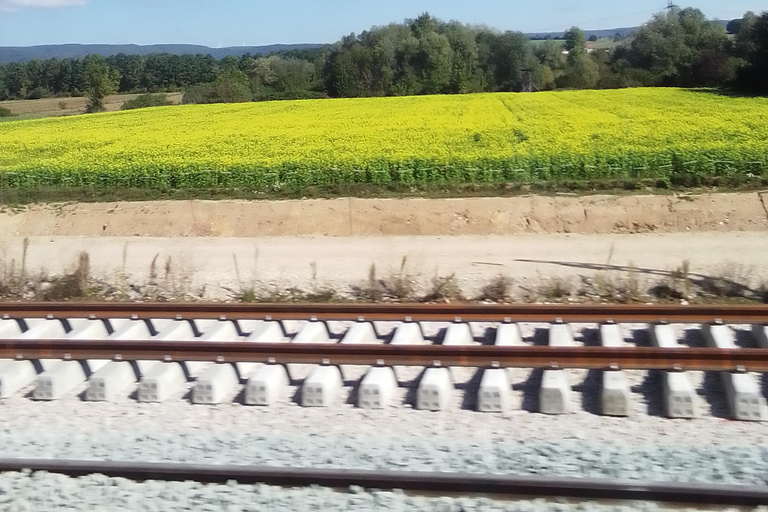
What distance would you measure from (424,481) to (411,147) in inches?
796

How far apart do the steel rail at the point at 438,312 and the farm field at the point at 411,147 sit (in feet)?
37.4

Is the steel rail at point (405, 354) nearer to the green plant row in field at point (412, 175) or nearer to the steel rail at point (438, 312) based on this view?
the steel rail at point (438, 312)

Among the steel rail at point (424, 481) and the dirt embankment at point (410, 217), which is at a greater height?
the dirt embankment at point (410, 217)

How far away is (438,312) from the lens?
383 inches

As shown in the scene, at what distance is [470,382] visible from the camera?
8.14m

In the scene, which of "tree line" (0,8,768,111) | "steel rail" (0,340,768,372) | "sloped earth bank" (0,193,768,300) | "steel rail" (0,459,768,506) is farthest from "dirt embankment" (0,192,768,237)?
"tree line" (0,8,768,111)

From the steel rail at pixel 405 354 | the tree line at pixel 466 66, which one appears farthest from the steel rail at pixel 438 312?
the tree line at pixel 466 66

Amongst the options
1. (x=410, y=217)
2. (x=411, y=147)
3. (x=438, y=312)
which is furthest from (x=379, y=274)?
(x=411, y=147)

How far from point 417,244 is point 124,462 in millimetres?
10543

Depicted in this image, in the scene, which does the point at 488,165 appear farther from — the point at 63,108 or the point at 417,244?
the point at 63,108

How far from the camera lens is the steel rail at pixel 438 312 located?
9266 millimetres

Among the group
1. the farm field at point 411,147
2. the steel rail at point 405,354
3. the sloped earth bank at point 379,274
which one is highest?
the farm field at point 411,147

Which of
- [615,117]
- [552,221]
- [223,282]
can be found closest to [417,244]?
[552,221]

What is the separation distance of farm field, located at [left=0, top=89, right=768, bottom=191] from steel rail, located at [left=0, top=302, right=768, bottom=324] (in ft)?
37.4
